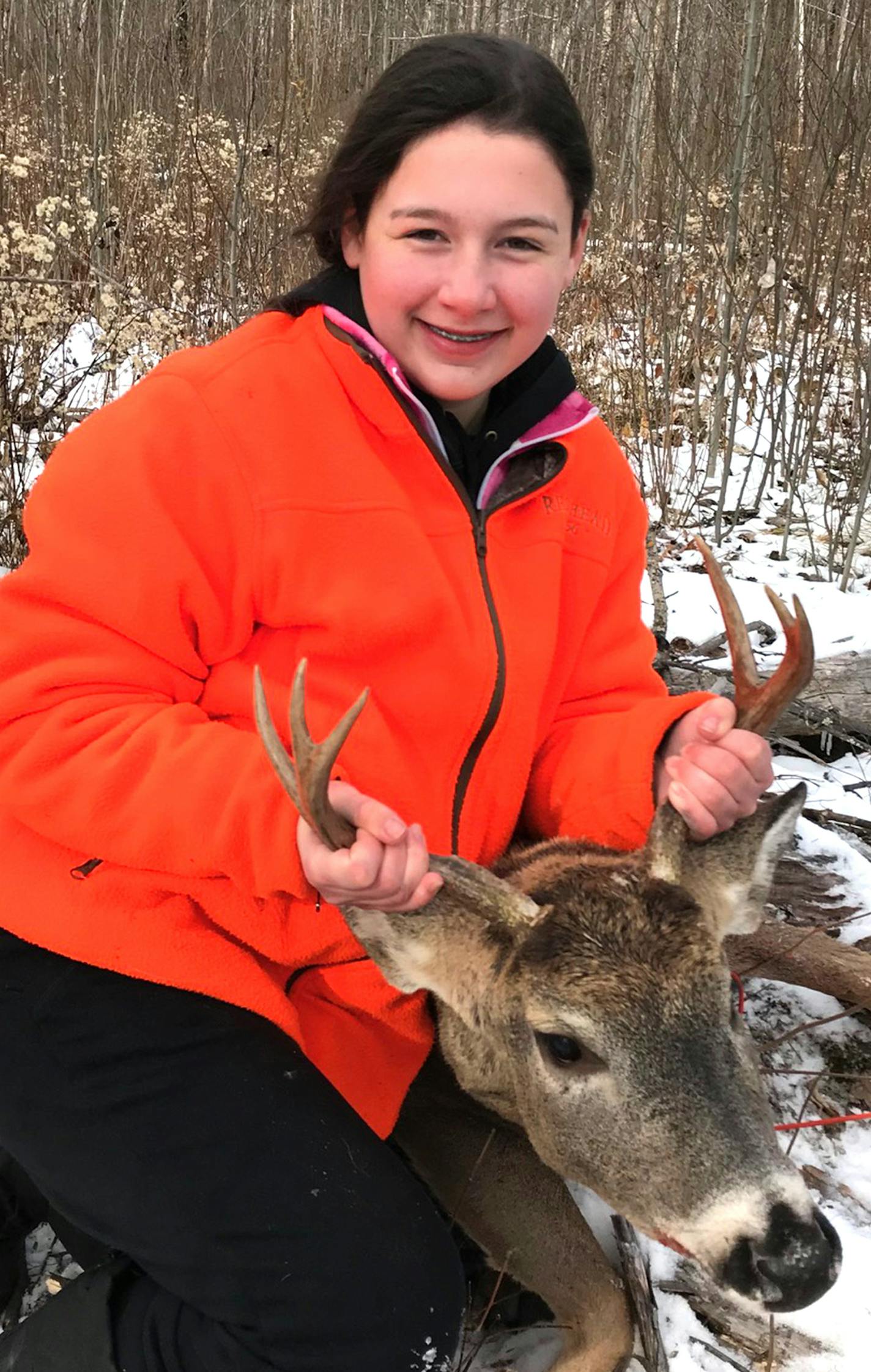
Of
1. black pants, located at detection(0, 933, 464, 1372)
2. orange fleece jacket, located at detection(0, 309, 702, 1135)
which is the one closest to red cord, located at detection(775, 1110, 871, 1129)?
orange fleece jacket, located at detection(0, 309, 702, 1135)

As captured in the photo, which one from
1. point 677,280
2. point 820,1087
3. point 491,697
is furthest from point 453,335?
point 677,280

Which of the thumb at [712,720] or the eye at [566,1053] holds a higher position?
the thumb at [712,720]

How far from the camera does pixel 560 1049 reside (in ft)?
5.71

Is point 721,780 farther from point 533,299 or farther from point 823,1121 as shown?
point 823,1121

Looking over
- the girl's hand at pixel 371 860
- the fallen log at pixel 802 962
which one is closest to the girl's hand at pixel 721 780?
the girl's hand at pixel 371 860

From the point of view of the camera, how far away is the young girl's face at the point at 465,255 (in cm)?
195

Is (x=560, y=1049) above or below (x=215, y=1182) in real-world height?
above

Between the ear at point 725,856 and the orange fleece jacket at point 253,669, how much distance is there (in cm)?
31

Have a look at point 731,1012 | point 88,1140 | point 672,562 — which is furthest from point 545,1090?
point 672,562

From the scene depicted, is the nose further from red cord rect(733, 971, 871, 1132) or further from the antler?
red cord rect(733, 971, 871, 1132)

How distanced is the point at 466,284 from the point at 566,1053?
4.54 feet

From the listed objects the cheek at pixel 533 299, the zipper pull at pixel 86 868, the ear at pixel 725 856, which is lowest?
the zipper pull at pixel 86 868

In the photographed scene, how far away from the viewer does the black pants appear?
1811 millimetres

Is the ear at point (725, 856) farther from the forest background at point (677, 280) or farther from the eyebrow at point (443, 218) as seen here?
the eyebrow at point (443, 218)
